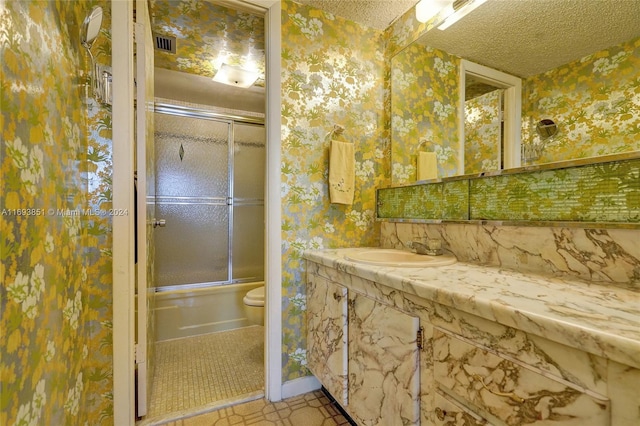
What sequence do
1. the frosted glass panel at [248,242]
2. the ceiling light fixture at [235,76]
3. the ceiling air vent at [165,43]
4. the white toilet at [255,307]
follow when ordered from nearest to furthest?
the ceiling air vent at [165,43] → the white toilet at [255,307] → the ceiling light fixture at [235,76] → the frosted glass panel at [248,242]

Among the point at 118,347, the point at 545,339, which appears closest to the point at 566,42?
the point at 545,339

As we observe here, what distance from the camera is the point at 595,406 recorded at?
1.68 feet

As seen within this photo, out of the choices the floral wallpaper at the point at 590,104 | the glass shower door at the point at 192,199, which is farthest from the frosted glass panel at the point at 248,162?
the floral wallpaper at the point at 590,104

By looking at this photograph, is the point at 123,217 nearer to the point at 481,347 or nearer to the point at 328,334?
the point at 328,334

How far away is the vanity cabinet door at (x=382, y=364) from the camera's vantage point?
35.4 inches

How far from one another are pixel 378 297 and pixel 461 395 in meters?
0.38

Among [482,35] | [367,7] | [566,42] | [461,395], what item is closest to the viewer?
[461,395]

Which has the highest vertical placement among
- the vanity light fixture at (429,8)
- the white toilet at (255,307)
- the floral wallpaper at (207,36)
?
the floral wallpaper at (207,36)

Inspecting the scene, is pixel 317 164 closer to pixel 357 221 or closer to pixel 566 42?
pixel 357 221

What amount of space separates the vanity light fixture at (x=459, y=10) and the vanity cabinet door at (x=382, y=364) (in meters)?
1.42

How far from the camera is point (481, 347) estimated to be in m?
0.70

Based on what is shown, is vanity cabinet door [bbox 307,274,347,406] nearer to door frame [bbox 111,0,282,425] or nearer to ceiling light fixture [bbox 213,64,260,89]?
door frame [bbox 111,0,282,425]

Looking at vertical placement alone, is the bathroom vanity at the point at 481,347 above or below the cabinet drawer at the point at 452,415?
above

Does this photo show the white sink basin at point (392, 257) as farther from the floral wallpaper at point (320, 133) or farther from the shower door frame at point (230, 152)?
the shower door frame at point (230, 152)
